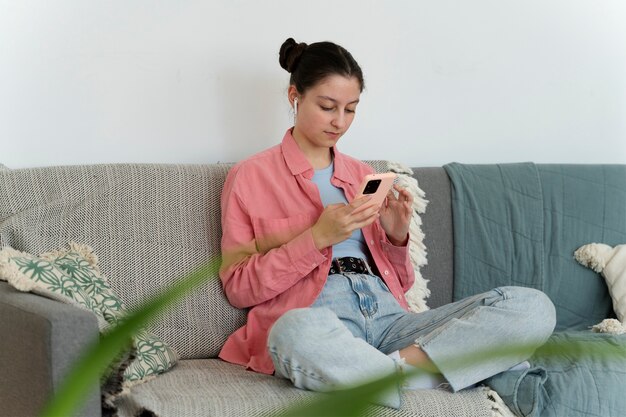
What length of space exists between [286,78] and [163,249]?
2.29 ft

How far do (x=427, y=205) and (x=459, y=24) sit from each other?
0.65 meters

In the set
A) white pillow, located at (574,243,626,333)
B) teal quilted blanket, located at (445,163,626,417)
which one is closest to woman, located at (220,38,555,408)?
teal quilted blanket, located at (445,163,626,417)

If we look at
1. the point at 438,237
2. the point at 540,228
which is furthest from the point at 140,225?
the point at 540,228

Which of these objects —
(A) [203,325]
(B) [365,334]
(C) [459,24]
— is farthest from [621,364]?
(C) [459,24]

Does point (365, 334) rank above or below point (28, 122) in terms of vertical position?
below

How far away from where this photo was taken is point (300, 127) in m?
2.11

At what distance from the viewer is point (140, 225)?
2051 millimetres

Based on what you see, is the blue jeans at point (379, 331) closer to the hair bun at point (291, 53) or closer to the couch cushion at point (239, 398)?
the couch cushion at point (239, 398)

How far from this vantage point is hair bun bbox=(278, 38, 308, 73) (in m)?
2.12

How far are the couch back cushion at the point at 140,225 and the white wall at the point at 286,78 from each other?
23cm

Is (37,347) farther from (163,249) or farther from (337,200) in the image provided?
(337,200)

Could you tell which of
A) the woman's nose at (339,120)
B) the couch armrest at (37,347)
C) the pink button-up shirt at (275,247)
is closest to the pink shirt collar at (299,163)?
the pink button-up shirt at (275,247)

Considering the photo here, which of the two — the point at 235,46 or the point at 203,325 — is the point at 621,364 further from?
the point at 235,46

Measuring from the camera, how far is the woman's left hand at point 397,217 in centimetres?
204
